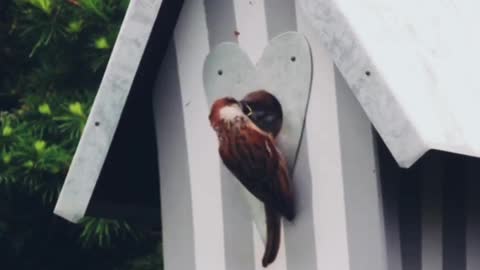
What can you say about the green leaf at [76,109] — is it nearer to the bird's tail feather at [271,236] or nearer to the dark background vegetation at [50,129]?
the dark background vegetation at [50,129]

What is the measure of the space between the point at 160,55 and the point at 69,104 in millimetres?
890

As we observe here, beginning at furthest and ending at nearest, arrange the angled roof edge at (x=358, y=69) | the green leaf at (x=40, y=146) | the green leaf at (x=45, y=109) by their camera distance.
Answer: the green leaf at (x=45, y=109)
the green leaf at (x=40, y=146)
the angled roof edge at (x=358, y=69)

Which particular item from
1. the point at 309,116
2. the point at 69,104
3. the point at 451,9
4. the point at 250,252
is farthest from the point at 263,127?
the point at 69,104

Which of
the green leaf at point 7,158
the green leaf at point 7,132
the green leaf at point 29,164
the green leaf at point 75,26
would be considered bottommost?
the green leaf at point 29,164

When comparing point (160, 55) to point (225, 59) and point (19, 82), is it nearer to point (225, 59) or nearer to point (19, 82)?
point (225, 59)

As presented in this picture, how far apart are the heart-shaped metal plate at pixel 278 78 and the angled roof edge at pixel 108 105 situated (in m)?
0.12

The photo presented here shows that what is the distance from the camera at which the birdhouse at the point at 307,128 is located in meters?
1.82

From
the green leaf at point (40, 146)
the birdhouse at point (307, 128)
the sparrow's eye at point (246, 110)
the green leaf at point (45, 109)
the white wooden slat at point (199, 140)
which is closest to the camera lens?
the birdhouse at point (307, 128)

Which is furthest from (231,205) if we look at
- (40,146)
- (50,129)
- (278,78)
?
(50,129)

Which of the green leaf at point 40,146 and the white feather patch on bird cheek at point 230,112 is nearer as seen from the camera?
the white feather patch on bird cheek at point 230,112

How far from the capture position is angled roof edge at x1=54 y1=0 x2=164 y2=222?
80.1 inches

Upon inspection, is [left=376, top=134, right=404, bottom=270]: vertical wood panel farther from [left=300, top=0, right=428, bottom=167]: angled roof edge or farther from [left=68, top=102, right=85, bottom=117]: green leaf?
[left=68, top=102, right=85, bottom=117]: green leaf

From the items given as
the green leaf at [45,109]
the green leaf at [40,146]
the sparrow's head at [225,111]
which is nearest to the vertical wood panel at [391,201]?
the sparrow's head at [225,111]

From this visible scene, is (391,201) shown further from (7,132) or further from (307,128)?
(7,132)
